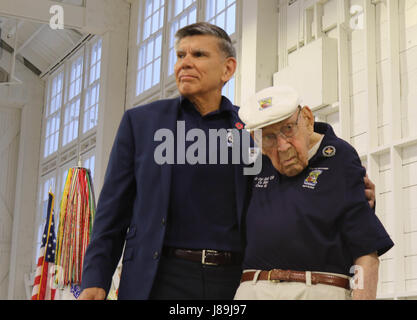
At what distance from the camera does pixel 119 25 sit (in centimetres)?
1009

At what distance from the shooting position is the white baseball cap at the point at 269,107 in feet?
5.82

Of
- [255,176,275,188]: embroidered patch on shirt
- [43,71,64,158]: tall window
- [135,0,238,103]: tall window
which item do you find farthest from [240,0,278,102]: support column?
[43,71,64,158]: tall window

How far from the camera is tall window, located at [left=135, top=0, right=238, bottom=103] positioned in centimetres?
743

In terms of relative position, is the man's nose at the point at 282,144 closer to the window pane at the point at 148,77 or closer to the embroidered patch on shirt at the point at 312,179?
the embroidered patch on shirt at the point at 312,179

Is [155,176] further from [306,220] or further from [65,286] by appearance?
[65,286]

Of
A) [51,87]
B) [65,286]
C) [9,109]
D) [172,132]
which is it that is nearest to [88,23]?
[65,286]

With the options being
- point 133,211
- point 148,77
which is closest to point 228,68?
point 133,211

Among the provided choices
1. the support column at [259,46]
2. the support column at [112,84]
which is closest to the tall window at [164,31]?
the support column at [112,84]

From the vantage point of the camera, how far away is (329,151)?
1.79m

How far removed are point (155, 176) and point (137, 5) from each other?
27.9 ft

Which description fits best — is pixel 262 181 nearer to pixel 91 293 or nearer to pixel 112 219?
pixel 112 219

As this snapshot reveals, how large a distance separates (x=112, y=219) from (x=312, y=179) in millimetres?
615

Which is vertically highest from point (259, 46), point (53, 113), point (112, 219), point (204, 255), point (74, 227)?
point (53, 113)

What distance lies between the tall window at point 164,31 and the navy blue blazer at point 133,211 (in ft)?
16.3
